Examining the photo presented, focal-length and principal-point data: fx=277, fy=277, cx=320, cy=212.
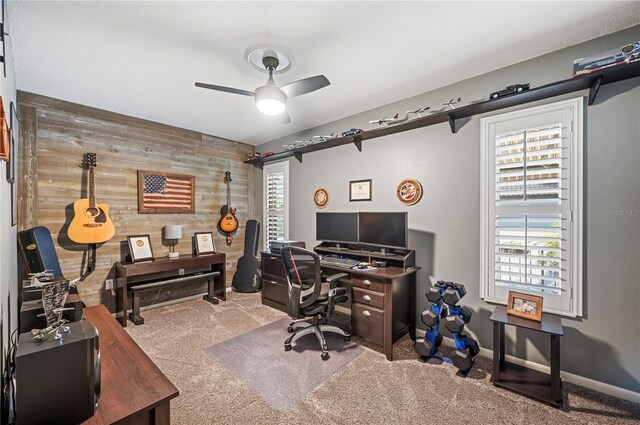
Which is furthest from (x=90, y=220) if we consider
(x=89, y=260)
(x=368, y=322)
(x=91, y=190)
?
(x=368, y=322)

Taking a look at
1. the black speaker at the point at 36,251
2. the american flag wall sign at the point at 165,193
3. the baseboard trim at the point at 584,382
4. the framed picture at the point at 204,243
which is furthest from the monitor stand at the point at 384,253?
the black speaker at the point at 36,251

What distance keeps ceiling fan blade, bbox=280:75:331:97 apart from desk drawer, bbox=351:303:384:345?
80.1 inches

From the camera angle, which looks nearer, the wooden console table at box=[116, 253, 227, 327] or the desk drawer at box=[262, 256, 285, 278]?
the wooden console table at box=[116, 253, 227, 327]

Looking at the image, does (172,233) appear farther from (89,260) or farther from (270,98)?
(270,98)

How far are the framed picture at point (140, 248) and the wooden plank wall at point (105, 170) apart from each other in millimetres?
124

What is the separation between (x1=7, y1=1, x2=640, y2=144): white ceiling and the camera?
1778 millimetres

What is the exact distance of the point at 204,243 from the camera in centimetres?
425

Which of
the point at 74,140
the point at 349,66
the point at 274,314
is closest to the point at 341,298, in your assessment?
the point at 274,314

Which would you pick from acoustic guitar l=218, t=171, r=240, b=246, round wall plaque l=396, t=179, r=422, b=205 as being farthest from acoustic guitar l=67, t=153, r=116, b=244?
round wall plaque l=396, t=179, r=422, b=205

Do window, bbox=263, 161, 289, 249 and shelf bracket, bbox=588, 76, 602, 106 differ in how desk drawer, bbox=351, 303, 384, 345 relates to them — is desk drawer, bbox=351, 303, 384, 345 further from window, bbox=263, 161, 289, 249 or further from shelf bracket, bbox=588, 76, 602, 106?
shelf bracket, bbox=588, 76, 602, 106

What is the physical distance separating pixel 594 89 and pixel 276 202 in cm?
393

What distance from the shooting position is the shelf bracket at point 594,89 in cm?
194

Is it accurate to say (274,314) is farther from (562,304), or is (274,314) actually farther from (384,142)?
(562,304)

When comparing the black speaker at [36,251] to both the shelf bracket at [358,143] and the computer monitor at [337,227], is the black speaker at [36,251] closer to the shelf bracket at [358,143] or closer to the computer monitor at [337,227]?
the computer monitor at [337,227]
